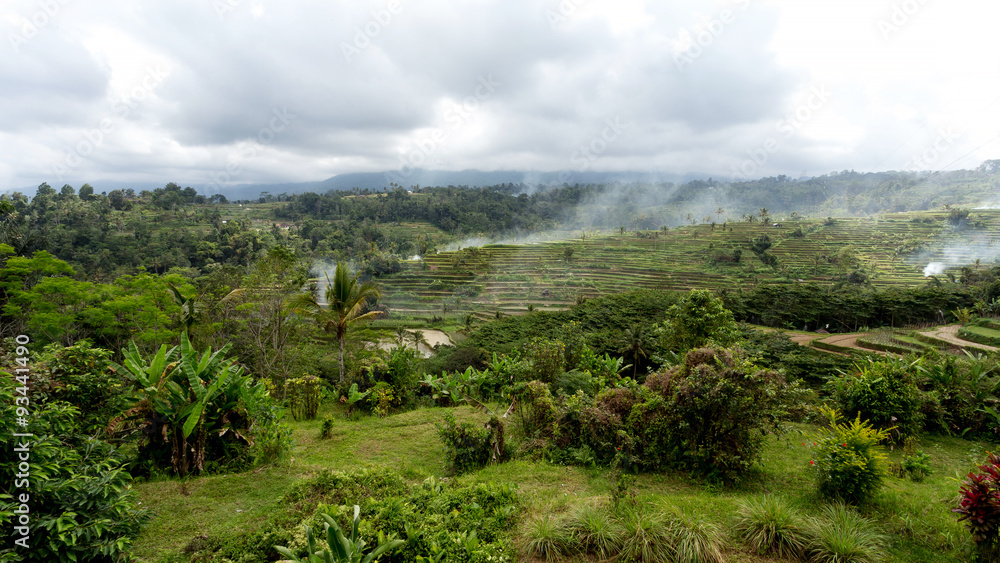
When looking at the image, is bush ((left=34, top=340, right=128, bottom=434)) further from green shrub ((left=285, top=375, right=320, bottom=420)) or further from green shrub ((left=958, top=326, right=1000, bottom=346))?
green shrub ((left=958, top=326, right=1000, bottom=346))

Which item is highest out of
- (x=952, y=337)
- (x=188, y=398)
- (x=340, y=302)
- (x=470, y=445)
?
(x=340, y=302)

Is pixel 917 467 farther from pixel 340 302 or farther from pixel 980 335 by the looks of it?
pixel 980 335

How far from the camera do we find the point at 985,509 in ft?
11.8

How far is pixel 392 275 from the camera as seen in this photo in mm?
58375

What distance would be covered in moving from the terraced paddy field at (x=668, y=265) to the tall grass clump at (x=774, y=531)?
3971cm

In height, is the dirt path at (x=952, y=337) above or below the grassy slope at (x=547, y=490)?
below

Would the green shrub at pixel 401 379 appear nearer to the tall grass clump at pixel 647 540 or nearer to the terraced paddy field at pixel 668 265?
the tall grass clump at pixel 647 540

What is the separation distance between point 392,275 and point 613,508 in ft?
186

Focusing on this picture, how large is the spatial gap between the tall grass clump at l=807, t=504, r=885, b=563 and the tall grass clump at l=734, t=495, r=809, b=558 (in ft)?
0.35

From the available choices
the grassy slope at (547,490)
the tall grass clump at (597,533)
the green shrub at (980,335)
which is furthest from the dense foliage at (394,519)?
the green shrub at (980,335)

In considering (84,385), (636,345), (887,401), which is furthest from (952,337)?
(84,385)

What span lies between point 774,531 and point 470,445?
4.01 meters

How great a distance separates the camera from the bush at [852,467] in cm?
479

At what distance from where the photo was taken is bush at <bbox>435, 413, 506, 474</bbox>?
20.9 feet
